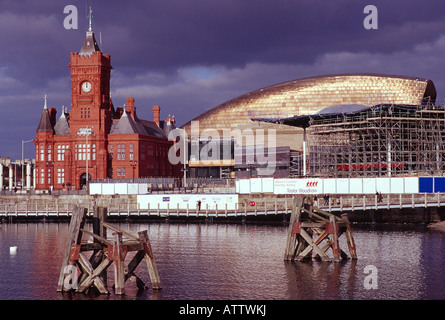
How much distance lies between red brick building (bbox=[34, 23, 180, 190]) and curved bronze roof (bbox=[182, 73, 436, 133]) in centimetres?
2745

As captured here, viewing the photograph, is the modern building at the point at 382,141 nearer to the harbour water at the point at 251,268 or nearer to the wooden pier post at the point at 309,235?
the harbour water at the point at 251,268

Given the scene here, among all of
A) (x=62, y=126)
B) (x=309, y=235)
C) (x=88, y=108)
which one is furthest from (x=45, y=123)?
(x=309, y=235)

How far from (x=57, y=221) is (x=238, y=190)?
20.4m

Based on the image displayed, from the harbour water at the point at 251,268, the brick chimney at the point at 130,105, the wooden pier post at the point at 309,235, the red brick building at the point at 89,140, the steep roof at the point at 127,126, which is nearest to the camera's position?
the harbour water at the point at 251,268

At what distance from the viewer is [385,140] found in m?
76.6

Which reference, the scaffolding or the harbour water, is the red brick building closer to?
the scaffolding

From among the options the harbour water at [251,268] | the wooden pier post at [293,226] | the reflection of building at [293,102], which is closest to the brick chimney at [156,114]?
the reflection of building at [293,102]

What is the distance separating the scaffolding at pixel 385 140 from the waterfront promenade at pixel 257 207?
31.7 ft

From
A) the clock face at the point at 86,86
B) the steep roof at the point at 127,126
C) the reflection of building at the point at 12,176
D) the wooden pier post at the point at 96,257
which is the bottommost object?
the wooden pier post at the point at 96,257

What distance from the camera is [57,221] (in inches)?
2884

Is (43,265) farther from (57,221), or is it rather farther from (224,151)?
(224,151)

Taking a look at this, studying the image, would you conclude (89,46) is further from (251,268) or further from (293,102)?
(251,268)

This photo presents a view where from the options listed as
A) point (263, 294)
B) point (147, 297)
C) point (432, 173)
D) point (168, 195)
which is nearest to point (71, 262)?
point (147, 297)

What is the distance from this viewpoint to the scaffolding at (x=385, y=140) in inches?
3009
